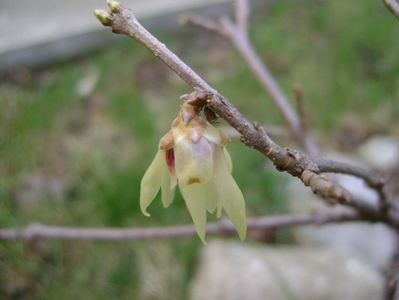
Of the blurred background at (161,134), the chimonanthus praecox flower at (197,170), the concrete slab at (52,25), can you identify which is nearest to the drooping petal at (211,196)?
the chimonanthus praecox flower at (197,170)

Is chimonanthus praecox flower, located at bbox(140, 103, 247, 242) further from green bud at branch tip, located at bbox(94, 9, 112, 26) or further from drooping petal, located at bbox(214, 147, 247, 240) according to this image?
green bud at branch tip, located at bbox(94, 9, 112, 26)

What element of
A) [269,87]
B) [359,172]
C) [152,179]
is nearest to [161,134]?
[269,87]

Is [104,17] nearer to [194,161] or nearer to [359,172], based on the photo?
[194,161]

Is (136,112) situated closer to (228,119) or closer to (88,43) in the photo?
(88,43)

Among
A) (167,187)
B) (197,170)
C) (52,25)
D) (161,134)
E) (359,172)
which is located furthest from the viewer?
(52,25)

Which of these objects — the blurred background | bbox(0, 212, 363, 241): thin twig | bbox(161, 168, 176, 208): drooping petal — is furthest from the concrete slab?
bbox(161, 168, 176, 208): drooping petal

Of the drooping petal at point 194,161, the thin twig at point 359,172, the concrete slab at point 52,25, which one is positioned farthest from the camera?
the concrete slab at point 52,25

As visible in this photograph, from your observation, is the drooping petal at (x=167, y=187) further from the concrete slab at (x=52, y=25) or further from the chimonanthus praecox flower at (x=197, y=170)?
the concrete slab at (x=52, y=25)
